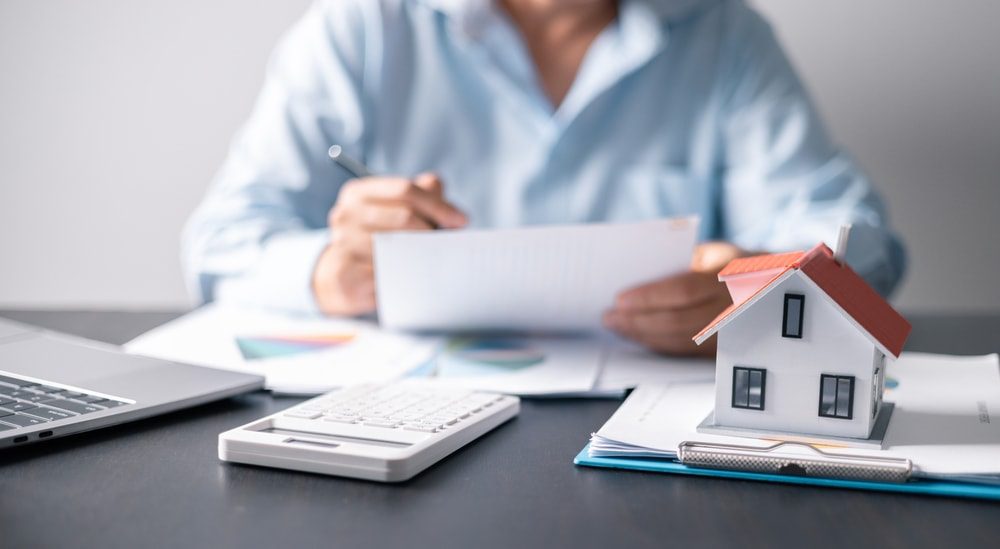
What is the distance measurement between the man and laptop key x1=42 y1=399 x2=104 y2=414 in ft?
2.05

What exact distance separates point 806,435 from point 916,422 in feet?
0.30

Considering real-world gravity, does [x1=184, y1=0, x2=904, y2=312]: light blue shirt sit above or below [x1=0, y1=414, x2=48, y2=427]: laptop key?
above

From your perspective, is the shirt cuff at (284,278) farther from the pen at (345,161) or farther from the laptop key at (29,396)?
the laptop key at (29,396)

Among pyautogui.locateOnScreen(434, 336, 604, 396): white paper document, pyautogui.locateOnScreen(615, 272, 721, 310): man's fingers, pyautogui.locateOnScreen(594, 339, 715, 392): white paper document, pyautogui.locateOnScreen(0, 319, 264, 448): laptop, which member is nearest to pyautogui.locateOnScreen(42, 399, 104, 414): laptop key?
pyautogui.locateOnScreen(0, 319, 264, 448): laptop

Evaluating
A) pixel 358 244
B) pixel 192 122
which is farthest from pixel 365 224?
pixel 192 122

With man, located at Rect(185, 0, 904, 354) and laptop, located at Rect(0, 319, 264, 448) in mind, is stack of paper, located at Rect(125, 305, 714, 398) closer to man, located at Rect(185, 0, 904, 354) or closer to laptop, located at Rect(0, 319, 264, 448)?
laptop, located at Rect(0, 319, 264, 448)

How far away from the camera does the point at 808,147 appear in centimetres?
126

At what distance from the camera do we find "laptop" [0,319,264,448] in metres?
0.56

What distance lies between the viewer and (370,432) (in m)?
0.54

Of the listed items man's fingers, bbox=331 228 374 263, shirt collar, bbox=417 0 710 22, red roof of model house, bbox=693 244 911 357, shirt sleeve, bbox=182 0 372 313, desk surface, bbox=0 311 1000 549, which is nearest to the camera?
desk surface, bbox=0 311 1000 549

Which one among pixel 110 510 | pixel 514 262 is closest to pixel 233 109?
pixel 514 262

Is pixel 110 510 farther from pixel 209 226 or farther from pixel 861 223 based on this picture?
pixel 861 223

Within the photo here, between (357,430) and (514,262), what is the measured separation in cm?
32

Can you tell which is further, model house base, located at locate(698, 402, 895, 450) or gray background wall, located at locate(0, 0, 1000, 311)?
gray background wall, located at locate(0, 0, 1000, 311)
